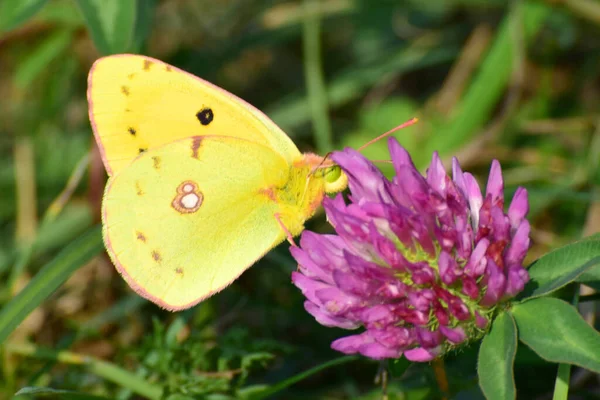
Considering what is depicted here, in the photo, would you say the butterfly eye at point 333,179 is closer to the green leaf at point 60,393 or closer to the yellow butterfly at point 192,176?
the yellow butterfly at point 192,176

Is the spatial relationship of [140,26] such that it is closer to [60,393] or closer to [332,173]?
[332,173]

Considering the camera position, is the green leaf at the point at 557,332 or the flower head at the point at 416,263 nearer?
the green leaf at the point at 557,332

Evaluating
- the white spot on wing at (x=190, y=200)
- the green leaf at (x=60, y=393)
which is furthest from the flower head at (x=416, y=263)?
the green leaf at (x=60, y=393)

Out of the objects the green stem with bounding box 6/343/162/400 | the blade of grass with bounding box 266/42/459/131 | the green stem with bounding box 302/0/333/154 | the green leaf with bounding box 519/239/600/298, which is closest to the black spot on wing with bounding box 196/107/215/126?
the green stem with bounding box 6/343/162/400

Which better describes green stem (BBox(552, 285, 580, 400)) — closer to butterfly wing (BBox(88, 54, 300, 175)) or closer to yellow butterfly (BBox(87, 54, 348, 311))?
yellow butterfly (BBox(87, 54, 348, 311))

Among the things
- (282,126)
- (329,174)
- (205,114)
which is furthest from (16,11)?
(282,126)

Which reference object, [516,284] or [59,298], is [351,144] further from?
[516,284]
